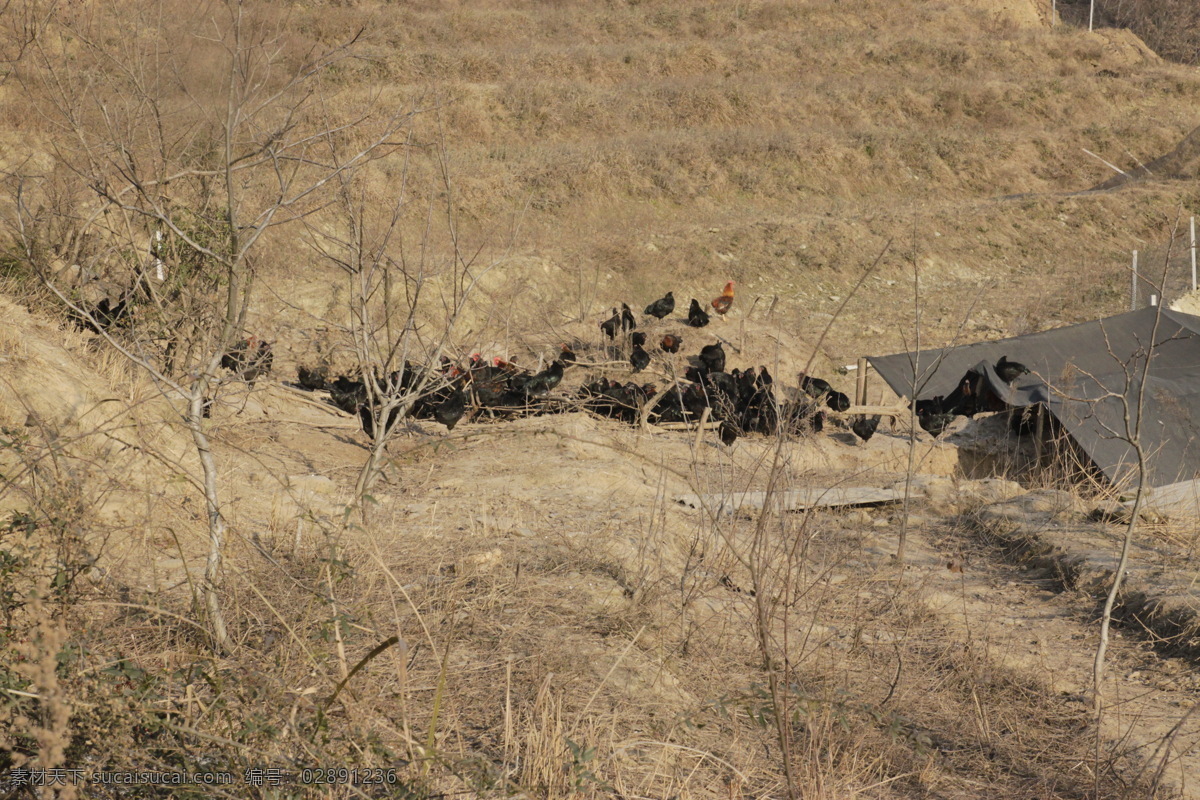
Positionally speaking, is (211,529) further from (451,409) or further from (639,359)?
(639,359)

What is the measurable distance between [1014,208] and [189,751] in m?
20.0

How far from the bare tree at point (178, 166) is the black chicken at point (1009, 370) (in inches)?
273

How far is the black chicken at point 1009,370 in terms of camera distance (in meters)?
10.4

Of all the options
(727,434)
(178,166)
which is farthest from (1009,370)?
(178,166)

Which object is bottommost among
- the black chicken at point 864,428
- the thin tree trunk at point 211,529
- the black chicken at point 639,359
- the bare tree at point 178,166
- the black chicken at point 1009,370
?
the black chicken at point 864,428

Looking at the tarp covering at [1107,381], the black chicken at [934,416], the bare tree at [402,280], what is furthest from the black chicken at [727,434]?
the bare tree at [402,280]

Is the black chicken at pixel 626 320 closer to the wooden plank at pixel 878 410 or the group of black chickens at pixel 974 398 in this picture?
the wooden plank at pixel 878 410

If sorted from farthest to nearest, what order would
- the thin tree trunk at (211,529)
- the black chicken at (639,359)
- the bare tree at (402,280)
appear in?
the black chicken at (639,359)
the bare tree at (402,280)
the thin tree trunk at (211,529)

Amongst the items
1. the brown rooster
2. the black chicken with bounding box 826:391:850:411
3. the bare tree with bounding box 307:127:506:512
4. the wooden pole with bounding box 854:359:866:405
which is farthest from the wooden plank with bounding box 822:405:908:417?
the bare tree with bounding box 307:127:506:512

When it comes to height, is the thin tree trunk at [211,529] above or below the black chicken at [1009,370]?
above

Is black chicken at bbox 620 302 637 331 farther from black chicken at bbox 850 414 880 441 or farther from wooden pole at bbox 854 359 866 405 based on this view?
black chicken at bbox 850 414 880 441

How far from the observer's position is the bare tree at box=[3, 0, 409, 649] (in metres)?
3.76

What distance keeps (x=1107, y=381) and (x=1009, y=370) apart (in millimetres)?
1037

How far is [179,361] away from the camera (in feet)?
23.7
